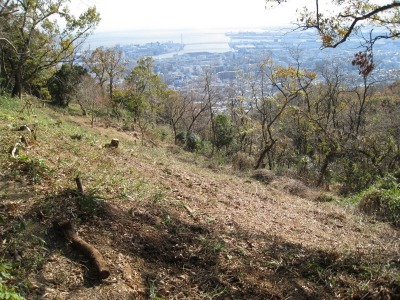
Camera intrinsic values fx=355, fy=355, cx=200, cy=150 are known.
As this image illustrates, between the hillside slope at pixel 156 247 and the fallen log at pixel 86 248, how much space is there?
68 mm

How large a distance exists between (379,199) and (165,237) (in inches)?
269

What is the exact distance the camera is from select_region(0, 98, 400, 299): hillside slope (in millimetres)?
3586

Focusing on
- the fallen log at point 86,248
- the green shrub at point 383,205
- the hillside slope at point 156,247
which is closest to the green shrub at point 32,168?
the hillside slope at point 156,247

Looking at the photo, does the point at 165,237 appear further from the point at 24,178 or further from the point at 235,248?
the point at 24,178

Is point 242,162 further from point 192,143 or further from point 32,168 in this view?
point 32,168

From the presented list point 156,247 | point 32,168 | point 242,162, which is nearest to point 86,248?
point 156,247

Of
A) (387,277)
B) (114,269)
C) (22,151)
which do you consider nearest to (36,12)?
(22,151)

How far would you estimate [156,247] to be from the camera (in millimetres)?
4355

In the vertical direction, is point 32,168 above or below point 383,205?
above

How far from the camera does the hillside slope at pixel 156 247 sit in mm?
3586

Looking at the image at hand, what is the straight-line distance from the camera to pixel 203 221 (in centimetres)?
563

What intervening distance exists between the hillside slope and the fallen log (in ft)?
0.22

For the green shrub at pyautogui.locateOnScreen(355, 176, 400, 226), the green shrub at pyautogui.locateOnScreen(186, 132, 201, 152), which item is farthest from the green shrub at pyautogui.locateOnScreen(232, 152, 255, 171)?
the green shrub at pyautogui.locateOnScreen(355, 176, 400, 226)

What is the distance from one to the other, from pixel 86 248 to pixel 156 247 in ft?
2.87
